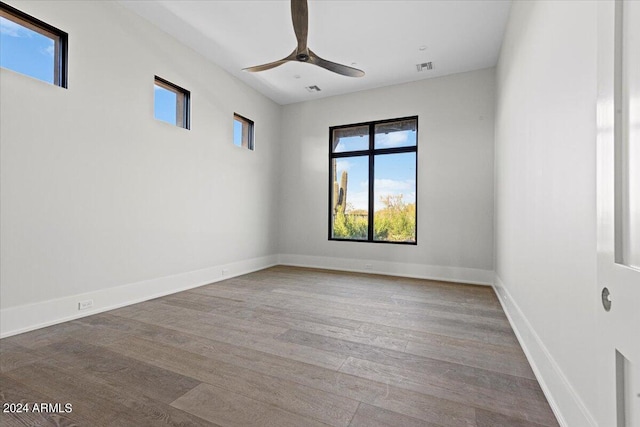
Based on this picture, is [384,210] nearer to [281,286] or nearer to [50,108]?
[281,286]

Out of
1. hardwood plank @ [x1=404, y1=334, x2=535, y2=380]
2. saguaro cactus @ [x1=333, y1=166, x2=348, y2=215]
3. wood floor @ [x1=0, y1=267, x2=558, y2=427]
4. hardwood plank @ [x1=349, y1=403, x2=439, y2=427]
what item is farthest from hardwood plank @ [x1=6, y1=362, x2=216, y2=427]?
saguaro cactus @ [x1=333, y1=166, x2=348, y2=215]

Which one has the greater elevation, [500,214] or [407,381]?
[500,214]

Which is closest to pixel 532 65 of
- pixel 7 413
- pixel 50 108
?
pixel 7 413

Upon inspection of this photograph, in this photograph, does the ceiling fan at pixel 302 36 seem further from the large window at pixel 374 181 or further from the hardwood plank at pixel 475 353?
the hardwood plank at pixel 475 353

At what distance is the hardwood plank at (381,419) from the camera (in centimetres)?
145

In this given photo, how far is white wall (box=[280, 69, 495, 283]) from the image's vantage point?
4.63 meters

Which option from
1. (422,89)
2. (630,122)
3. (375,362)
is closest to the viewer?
(630,122)

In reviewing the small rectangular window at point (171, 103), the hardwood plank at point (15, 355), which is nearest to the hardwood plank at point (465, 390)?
the hardwood plank at point (15, 355)

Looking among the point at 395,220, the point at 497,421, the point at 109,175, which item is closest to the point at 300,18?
the point at 109,175

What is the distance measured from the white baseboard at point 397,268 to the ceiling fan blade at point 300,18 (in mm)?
3683

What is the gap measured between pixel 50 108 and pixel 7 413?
247 cm

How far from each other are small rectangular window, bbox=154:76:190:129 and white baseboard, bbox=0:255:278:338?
2064mm

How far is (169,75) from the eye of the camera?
384 cm

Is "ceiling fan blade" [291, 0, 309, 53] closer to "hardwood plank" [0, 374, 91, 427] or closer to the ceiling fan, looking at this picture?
the ceiling fan
